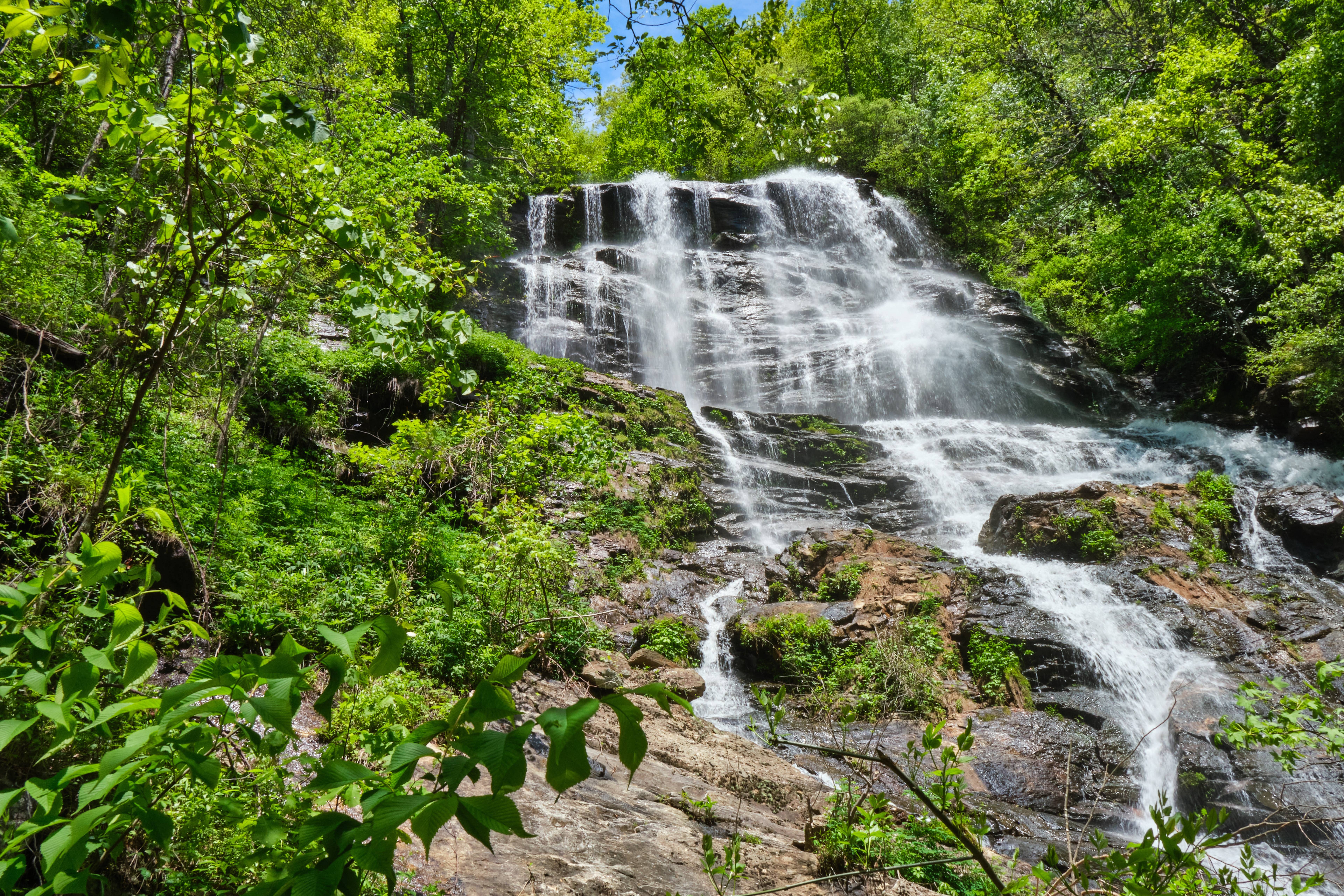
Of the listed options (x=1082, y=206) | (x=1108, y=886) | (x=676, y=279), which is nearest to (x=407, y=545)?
(x=1108, y=886)

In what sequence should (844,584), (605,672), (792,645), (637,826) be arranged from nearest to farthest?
(637,826) < (605,672) < (792,645) < (844,584)

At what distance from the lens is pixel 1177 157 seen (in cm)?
1673

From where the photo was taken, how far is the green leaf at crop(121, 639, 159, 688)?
0.95 meters

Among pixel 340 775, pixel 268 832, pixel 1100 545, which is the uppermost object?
pixel 1100 545

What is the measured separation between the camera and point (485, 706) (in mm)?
727

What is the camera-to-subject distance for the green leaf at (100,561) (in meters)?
1.05

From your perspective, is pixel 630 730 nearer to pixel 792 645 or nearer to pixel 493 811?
pixel 493 811

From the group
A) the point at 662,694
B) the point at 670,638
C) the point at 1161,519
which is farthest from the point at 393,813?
the point at 1161,519

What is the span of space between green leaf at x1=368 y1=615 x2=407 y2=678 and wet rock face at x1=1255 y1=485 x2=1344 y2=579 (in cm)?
1406

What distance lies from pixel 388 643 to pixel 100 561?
0.66 meters

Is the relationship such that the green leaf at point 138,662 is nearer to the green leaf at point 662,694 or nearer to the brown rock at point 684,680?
the green leaf at point 662,694

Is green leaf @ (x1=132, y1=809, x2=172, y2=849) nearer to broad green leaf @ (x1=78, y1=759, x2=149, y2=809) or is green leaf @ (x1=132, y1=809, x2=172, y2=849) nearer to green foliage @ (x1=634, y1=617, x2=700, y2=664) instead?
broad green leaf @ (x1=78, y1=759, x2=149, y2=809)

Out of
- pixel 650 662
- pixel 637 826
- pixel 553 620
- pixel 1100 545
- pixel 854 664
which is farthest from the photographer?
pixel 1100 545

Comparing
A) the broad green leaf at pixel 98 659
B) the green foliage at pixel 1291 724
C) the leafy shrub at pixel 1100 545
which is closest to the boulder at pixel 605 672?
the green foliage at pixel 1291 724
